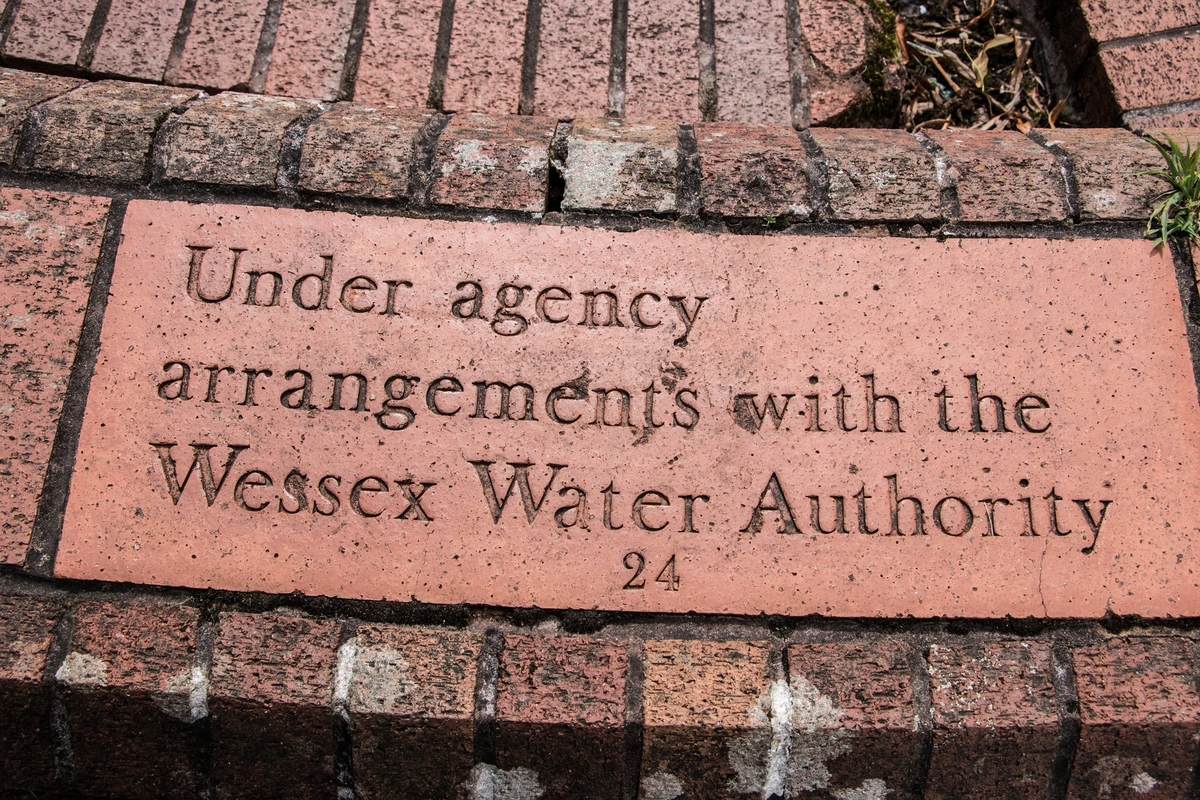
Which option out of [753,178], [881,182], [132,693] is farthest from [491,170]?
[132,693]

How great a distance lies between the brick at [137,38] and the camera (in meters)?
2.11

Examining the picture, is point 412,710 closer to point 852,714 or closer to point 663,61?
point 852,714

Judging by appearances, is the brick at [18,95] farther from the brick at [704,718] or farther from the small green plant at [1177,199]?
the small green plant at [1177,199]

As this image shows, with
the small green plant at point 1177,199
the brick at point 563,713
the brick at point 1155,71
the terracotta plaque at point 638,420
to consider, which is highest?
the brick at point 1155,71

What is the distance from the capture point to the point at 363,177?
Answer: 1.76m

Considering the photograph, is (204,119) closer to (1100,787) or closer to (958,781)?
(958,781)

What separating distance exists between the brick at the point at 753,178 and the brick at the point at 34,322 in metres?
1.19

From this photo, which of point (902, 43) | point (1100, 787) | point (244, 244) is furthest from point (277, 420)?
point (902, 43)

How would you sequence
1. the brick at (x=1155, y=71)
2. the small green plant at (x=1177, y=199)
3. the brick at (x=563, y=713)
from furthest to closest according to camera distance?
1. the brick at (x=1155, y=71)
2. the small green plant at (x=1177, y=199)
3. the brick at (x=563, y=713)

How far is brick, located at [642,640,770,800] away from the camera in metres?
1.50

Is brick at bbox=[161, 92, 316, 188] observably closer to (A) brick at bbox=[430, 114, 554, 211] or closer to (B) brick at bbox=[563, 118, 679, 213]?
(A) brick at bbox=[430, 114, 554, 211]

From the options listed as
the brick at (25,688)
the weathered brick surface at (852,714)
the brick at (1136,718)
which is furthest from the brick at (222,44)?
the brick at (1136,718)

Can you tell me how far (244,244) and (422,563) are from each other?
71 cm

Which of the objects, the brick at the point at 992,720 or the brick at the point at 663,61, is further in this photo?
the brick at the point at 663,61
